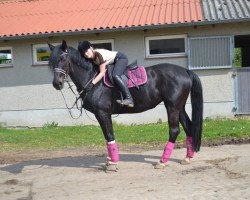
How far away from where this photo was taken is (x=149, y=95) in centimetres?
646

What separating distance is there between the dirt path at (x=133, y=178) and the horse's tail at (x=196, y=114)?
1.47ft

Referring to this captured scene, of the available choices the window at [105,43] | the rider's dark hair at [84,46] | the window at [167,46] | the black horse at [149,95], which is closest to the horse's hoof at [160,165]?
the black horse at [149,95]

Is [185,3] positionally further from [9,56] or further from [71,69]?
[71,69]

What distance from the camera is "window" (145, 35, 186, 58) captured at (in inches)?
490

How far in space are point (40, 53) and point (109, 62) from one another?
771cm

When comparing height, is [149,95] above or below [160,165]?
above

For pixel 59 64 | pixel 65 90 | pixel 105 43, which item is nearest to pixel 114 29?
pixel 105 43

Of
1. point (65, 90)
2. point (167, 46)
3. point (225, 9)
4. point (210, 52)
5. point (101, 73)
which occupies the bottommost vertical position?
point (65, 90)

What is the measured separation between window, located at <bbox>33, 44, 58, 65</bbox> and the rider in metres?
7.38

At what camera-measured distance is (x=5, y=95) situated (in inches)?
533

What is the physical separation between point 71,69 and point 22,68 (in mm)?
7629

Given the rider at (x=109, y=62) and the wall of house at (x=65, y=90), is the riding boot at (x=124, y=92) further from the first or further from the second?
the wall of house at (x=65, y=90)

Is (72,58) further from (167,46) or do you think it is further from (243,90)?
(243,90)

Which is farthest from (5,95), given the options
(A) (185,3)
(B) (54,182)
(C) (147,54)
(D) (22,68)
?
(B) (54,182)
